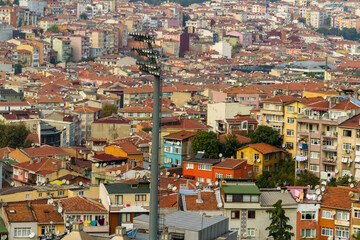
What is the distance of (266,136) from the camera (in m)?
36.9

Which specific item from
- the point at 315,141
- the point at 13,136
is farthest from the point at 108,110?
the point at 315,141

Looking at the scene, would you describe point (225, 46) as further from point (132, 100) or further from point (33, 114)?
point (33, 114)

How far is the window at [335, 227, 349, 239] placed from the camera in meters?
25.6

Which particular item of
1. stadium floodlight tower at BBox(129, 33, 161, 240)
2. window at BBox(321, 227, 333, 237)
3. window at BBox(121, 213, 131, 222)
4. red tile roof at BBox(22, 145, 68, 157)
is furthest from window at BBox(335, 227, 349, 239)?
red tile roof at BBox(22, 145, 68, 157)

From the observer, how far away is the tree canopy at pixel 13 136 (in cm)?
4725

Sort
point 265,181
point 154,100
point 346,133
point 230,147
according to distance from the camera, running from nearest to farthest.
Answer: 1. point 154,100
2. point 265,181
3. point 346,133
4. point 230,147

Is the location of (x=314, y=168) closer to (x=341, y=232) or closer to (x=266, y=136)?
(x=266, y=136)

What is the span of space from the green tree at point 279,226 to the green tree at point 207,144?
11.9 metres

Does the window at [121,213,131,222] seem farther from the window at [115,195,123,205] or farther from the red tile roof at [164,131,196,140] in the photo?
the red tile roof at [164,131,196,140]

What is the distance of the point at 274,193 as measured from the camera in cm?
2648

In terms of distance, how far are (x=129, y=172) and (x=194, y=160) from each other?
3.69 m

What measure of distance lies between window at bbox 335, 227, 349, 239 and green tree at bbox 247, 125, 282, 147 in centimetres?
1114

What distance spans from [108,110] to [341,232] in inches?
1417

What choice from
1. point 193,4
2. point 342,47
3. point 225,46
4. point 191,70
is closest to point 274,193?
point 191,70
